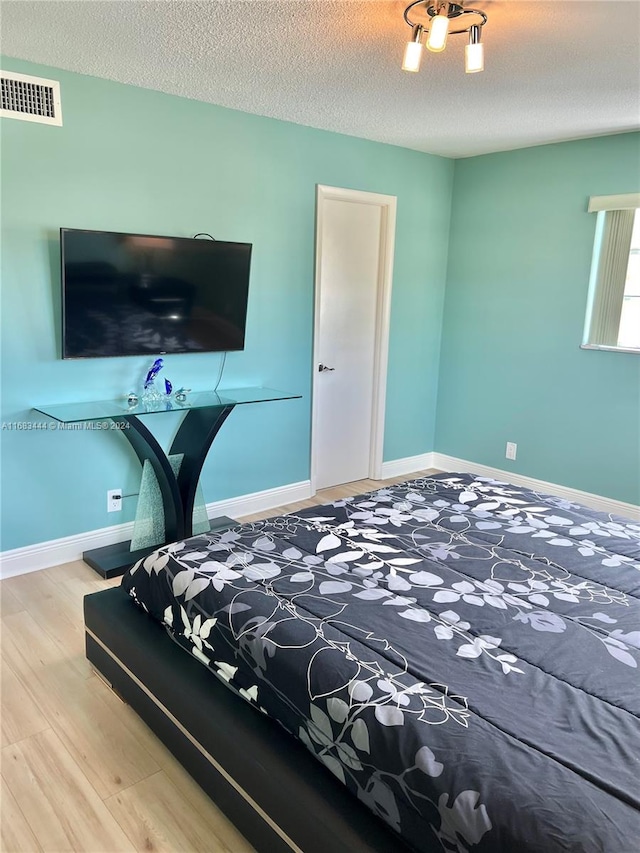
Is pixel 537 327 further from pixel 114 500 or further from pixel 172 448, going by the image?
pixel 114 500

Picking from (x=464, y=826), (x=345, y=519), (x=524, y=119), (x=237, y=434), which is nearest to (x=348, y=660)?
(x=464, y=826)

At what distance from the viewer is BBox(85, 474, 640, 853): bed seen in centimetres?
128

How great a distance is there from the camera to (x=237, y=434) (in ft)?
13.3

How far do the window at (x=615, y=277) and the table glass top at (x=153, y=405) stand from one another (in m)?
2.19

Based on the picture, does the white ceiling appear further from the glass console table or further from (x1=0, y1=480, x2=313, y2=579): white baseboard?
(x1=0, y1=480, x2=313, y2=579): white baseboard

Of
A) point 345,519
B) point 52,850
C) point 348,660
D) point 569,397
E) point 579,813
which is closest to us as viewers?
point 579,813

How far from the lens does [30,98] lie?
2898mm

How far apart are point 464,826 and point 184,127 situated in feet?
11.3

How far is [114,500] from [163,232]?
1538mm

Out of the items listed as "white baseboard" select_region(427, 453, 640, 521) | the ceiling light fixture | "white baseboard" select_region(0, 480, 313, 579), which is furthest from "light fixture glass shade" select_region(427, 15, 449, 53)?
"white baseboard" select_region(427, 453, 640, 521)

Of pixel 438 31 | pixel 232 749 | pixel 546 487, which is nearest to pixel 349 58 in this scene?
pixel 438 31

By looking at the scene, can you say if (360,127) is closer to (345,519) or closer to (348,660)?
(345,519)

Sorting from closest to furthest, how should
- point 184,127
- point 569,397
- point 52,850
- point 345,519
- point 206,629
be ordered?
1. point 52,850
2. point 206,629
3. point 345,519
4. point 184,127
5. point 569,397

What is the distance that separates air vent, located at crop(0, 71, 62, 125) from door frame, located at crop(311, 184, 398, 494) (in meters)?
1.68
